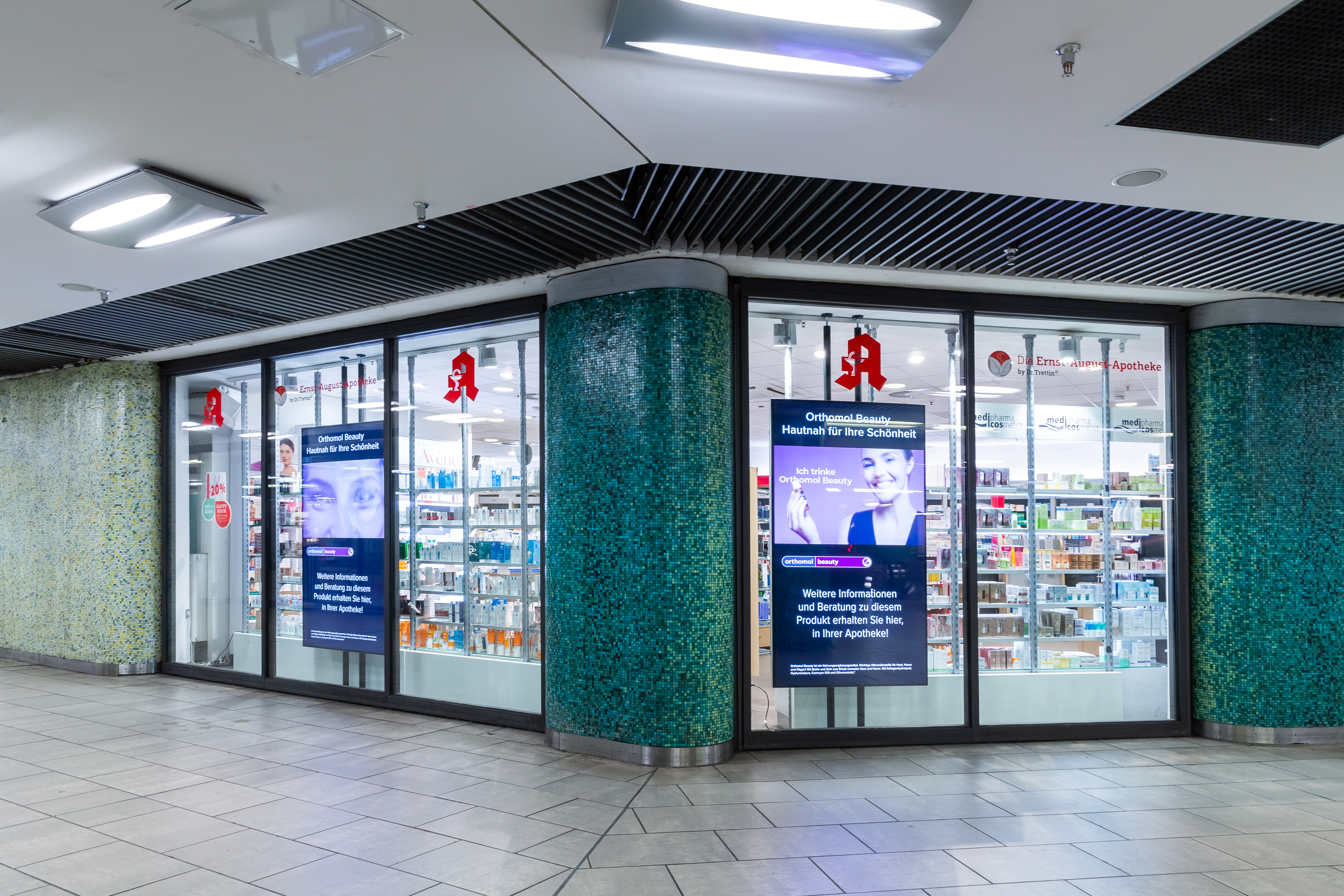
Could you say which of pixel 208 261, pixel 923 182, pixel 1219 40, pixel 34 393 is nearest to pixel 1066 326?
pixel 923 182

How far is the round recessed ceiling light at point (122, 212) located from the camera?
4.22 meters

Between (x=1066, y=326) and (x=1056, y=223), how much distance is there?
1.84 m

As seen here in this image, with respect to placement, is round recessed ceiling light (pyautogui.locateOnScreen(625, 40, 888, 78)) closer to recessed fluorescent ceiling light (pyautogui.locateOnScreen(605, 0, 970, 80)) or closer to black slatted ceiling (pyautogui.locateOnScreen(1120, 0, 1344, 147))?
recessed fluorescent ceiling light (pyautogui.locateOnScreen(605, 0, 970, 80))

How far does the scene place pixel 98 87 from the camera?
3.27m

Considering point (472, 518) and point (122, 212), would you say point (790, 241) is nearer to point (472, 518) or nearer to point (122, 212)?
point (472, 518)

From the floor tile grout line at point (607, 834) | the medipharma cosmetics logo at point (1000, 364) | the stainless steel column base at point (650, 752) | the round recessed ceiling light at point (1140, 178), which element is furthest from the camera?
the medipharma cosmetics logo at point (1000, 364)

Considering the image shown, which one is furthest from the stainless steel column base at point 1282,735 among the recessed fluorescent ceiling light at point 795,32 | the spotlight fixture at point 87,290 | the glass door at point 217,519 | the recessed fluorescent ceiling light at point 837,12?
the spotlight fixture at point 87,290

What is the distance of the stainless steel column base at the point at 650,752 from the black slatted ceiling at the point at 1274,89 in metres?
4.15

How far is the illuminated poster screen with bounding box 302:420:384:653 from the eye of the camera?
7348mm

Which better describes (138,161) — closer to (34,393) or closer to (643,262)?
(643,262)

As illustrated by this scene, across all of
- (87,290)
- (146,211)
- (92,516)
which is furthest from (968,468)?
(92,516)

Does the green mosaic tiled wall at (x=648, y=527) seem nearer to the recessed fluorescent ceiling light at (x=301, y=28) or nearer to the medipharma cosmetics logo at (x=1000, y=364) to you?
the medipharma cosmetics logo at (x=1000, y=364)

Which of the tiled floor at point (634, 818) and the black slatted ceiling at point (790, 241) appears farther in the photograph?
the black slatted ceiling at point (790, 241)

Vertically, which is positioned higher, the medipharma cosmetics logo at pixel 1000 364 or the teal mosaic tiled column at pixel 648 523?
the medipharma cosmetics logo at pixel 1000 364
